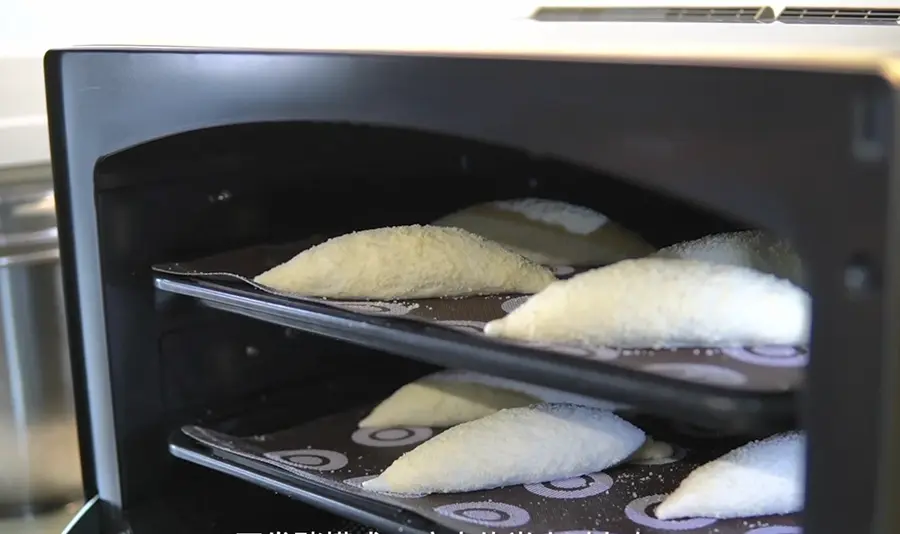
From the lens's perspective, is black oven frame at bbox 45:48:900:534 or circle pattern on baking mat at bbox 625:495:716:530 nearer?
black oven frame at bbox 45:48:900:534

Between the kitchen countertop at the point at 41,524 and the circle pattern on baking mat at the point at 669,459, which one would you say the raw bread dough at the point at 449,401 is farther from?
the kitchen countertop at the point at 41,524

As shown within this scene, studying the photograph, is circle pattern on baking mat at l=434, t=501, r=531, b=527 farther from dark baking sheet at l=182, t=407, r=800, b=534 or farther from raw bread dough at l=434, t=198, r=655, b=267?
raw bread dough at l=434, t=198, r=655, b=267

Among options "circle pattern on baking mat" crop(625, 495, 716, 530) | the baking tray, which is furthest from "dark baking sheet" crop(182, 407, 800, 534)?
the baking tray

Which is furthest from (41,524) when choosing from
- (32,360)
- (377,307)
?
(377,307)

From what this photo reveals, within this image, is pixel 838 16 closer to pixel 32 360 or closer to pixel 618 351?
pixel 618 351

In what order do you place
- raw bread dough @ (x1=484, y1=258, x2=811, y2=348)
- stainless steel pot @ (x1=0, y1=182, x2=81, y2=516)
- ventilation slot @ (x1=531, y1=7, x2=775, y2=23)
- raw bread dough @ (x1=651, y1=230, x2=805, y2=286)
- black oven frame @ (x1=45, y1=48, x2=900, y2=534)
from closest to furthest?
black oven frame @ (x1=45, y1=48, x2=900, y2=534) < raw bread dough @ (x1=484, y1=258, x2=811, y2=348) < raw bread dough @ (x1=651, y1=230, x2=805, y2=286) < ventilation slot @ (x1=531, y1=7, x2=775, y2=23) < stainless steel pot @ (x1=0, y1=182, x2=81, y2=516)

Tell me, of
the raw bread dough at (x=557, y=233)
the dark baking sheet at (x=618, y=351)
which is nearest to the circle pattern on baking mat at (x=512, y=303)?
A: the dark baking sheet at (x=618, y=351)

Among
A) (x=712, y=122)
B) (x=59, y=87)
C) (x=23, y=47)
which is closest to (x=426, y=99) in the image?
(x=712, y=122)

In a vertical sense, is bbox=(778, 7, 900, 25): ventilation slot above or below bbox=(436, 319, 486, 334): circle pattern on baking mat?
above
